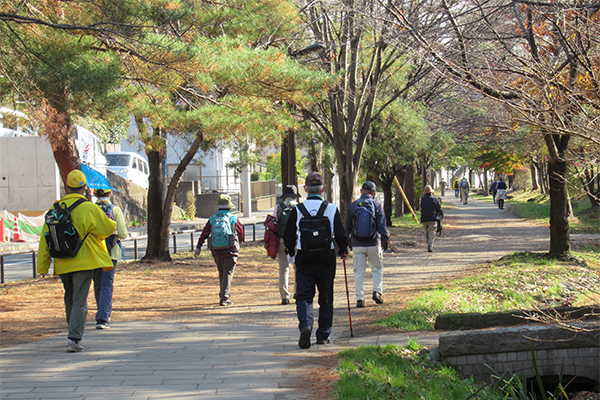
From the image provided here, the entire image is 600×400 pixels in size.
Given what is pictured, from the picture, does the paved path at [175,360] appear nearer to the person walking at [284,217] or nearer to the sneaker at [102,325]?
the sneaker at [102,325]

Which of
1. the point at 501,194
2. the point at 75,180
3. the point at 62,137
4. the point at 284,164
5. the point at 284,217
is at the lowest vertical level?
the point at 284,217

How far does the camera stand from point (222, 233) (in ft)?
28.2

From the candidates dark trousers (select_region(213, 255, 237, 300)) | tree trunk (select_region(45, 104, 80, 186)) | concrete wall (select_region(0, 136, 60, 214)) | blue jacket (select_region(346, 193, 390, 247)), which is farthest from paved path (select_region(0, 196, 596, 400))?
concrete wall (select_region(0, 136, 60, 214))

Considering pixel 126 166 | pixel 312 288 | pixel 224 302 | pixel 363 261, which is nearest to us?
pixel 312 288

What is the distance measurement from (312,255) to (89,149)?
2167 cm

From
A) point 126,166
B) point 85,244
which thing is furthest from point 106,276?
point 126,166

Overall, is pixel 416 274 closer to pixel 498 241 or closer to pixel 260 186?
pixel 498 241

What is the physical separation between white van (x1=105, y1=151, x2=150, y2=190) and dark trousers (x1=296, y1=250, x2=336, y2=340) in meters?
27.9

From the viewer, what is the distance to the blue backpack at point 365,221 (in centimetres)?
832

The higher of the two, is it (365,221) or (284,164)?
(284,164)

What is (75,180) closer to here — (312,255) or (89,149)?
(312,255)

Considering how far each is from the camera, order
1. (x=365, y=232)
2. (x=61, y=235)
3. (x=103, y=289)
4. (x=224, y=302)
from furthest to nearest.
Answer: (x=224, y=302), (x=365, y=232), (x=103, y=289), (x=61, y=235)

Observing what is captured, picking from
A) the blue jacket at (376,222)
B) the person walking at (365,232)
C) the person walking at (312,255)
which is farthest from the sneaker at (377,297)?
the person walking at (312,255)

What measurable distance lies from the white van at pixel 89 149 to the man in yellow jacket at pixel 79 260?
60.0 ft
